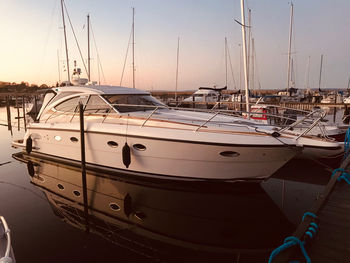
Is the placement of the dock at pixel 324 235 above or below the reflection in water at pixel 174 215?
above

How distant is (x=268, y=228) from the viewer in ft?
15.1

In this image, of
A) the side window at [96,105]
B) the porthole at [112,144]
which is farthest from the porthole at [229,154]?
the side window at [96,105]

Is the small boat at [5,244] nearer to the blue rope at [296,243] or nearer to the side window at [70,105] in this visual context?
the blue rope at [296,243]

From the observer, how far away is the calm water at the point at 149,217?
13.2ft

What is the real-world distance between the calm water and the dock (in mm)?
939

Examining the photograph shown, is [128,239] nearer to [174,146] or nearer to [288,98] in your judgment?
[174,146]

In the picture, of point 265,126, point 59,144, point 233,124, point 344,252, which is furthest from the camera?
point 59,144

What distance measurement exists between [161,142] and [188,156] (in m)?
0.75

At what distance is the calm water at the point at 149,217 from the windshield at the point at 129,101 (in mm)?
2137

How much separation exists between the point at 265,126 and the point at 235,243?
12.0ft

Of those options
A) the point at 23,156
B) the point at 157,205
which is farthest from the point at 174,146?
the point at 23,156

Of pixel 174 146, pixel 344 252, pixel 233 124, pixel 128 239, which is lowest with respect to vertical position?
pixel 128 239

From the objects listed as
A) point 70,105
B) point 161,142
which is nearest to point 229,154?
point 161,142

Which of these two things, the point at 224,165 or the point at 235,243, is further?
the point at 224,165
